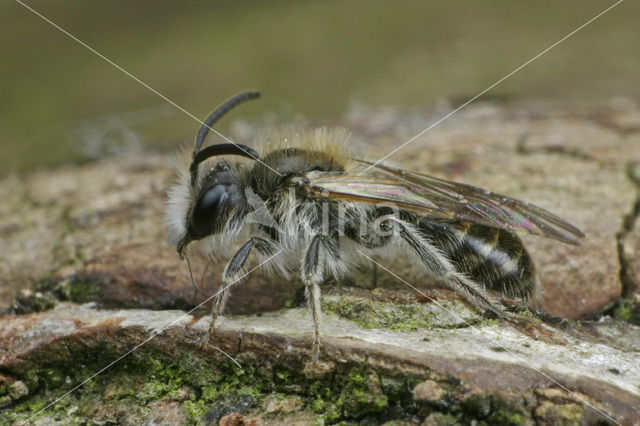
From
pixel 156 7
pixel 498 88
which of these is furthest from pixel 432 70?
pixel 156 7

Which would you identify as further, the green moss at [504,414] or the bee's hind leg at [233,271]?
the bee's hind leg at [233,271]

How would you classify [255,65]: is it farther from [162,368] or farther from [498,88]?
[162,368]

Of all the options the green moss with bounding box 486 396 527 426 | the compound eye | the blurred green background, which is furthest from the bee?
the blurred green background

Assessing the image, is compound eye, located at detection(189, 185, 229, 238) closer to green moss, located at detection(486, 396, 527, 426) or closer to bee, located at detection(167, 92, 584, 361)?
bee, located at detection(167, 92, 584, 361)

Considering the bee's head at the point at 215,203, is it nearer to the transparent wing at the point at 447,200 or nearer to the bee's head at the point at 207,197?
the bee's head at the point at 207,197

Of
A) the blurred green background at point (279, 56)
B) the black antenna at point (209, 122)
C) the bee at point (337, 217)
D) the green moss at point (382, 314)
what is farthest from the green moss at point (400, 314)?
the blurred green background at point (279, 56)

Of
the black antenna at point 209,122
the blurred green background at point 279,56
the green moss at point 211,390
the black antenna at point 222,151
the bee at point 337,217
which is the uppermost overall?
the blurred green background at point 279,56
